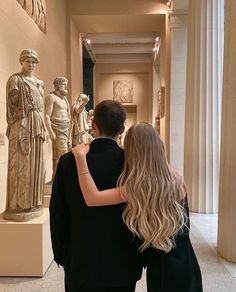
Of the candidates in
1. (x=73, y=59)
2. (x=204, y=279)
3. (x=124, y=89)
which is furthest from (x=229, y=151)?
(x=124, y=89)

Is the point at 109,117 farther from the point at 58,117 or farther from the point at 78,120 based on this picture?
the point at 78,120

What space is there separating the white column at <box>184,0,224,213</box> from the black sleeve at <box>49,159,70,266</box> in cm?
525

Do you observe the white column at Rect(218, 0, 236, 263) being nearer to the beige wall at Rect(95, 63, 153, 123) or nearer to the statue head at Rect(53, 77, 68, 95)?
the statue head at Rect(53, 77, 68, 95)

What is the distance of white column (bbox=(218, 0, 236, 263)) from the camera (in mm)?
3998

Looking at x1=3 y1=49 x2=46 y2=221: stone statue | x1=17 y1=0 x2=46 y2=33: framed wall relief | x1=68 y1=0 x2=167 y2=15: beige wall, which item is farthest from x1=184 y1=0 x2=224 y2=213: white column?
x1=68 y1=0 x2=167 y2=15: beige wall

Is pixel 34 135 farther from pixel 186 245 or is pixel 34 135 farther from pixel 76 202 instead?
pixel 186 245

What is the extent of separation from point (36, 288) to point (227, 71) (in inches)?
130

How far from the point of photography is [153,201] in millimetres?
1503

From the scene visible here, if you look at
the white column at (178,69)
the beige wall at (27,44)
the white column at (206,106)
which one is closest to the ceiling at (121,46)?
the beige wall at (27,44)

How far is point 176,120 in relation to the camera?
9.73 meters

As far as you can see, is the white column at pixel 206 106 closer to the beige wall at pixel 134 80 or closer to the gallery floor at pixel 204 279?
the gallery floor at pixel 204 279

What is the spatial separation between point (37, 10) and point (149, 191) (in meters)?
7.44

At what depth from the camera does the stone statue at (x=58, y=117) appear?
6016 millimetres

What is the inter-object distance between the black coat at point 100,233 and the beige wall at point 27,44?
4.39 m
